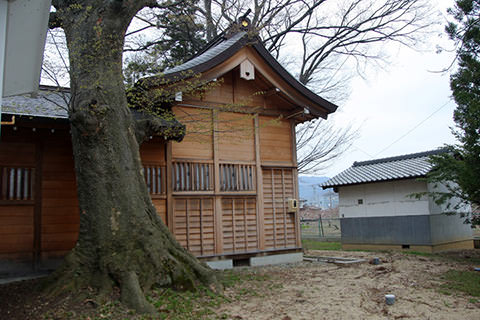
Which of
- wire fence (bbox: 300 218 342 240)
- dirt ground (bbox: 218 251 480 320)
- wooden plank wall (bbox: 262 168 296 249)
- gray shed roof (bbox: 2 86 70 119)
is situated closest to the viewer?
dirt ground (bbox: 218 251 480 320)

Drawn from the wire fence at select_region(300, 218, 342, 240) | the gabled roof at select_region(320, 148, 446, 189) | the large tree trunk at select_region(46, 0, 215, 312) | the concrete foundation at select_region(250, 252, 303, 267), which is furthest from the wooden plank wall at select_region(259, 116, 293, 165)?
the wire fence at select_region(300, 218, 342, 240)

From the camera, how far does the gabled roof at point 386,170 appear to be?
14258 mm

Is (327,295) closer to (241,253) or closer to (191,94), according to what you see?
(241,253)

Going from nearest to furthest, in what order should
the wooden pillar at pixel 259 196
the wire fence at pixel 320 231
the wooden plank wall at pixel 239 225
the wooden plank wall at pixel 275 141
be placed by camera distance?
the wooden plank wall at pixel 239 225, the wooden pillar at pixel 259 196, the wooden plank wall at pixel 275 141, the wire fence at pixel 320 231

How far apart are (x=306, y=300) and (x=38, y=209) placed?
18.5 feet

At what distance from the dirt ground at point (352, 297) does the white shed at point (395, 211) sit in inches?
188

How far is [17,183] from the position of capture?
780cm

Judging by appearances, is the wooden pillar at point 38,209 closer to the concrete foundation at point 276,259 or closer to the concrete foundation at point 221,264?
the concrete foundation at point 221,264

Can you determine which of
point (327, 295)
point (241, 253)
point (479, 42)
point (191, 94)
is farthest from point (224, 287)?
point (479, 42)

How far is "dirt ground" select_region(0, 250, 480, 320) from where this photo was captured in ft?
17.4

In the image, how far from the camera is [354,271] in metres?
9.05

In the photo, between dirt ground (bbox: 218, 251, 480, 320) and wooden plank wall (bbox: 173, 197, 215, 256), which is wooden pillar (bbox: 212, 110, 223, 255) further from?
dirt ground (bbox: 218, 251, 480, 320)

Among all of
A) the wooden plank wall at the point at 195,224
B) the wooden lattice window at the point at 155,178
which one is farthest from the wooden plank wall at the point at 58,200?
the wooden plank wall at the point at 195,224

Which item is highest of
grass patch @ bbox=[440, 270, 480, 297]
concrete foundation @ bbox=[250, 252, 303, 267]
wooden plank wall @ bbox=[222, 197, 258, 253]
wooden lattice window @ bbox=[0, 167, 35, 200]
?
wooden lattice window @ bbox=[0, 167, 35, 200]
